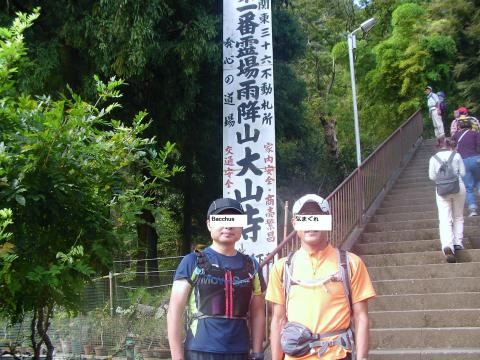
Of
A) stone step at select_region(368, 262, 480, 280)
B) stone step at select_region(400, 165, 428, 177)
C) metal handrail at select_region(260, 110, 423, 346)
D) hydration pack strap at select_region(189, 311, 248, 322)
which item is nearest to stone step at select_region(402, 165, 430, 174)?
stone step at select_region(400, 165, 428, 177)

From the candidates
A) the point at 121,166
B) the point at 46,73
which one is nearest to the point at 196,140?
the point at 46,73

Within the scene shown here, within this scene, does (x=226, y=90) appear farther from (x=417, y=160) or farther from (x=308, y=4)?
(x=308, y=4)

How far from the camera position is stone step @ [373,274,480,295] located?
696 centimetres

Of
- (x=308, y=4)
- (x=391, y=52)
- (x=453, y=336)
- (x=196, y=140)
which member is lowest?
(x=453, y=336)

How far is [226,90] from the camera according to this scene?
28.7 feet

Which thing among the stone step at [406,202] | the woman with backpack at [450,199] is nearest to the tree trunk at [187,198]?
the stone step at [406,202]

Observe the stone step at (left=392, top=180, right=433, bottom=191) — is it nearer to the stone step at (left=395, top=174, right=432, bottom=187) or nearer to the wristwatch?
the stone step at (left=395, top=174, right=432, bottom=187)

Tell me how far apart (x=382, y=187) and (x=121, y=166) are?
758 cm

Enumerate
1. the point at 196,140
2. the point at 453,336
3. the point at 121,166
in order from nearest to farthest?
the point at 121,166 → the point at 453,336 → the point at 196,140

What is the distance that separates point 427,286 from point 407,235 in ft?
5.98

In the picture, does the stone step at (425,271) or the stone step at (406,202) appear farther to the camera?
the stone step at (406,202)

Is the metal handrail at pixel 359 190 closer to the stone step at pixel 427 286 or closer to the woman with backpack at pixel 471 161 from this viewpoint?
the stone step at pixel 427 286

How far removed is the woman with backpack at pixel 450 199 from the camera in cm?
739

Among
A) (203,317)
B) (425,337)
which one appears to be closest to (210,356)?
(203,317)
